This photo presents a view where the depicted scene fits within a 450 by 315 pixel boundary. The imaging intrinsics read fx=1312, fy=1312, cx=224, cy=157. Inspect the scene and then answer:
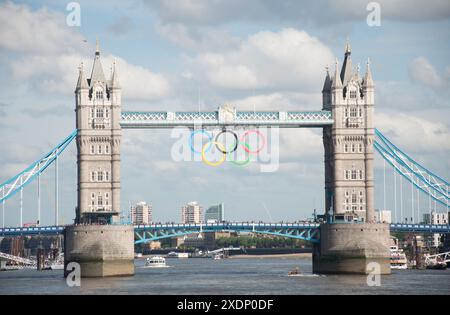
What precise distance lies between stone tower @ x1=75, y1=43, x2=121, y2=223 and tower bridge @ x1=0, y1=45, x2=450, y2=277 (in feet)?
0.42

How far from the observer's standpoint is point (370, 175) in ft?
570

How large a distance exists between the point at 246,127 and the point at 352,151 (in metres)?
14.7

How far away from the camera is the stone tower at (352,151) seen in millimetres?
173125

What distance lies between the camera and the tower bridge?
539 feet

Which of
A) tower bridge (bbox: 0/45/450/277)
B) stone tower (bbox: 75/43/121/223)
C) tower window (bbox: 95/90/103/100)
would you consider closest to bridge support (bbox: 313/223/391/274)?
tower bridge (bbox: 0/45/450/277)

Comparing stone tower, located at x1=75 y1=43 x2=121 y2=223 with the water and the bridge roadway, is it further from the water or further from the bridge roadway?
the water

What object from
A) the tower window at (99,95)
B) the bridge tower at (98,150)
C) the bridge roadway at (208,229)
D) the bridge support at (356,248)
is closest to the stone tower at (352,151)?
the bridge roadway at (208,229)

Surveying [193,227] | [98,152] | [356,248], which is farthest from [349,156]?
[98,152]

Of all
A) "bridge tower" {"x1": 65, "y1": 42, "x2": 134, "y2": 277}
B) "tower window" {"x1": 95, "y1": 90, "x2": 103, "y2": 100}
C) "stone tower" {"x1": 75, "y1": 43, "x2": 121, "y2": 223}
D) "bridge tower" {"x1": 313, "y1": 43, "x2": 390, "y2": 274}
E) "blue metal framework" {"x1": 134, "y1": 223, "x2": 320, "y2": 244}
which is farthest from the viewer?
"blue metal framework" {"x1": 134, "y1": 223, "x2": 320, "y2": 244}

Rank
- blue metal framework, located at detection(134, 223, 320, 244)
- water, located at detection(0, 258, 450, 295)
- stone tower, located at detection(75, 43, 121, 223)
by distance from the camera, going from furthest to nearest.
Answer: blue metal framework, located at detection(134, 223, 320, 244) < stone tower, located at detection(75, 43, 121, 223) < water, located at detection(0, 258, 450, 295)
